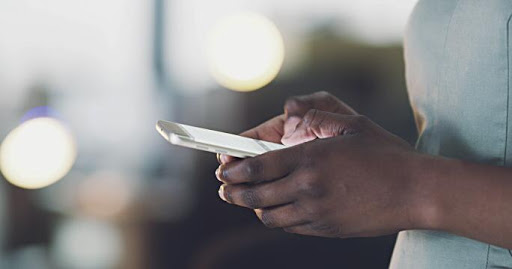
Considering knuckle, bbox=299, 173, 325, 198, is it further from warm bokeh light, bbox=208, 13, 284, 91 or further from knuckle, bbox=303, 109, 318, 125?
warm bokeh light, bbox=208, 13, 284, 91

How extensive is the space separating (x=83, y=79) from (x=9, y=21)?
487 mm

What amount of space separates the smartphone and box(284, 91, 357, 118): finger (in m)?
0.12

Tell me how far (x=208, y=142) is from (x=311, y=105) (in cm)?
20

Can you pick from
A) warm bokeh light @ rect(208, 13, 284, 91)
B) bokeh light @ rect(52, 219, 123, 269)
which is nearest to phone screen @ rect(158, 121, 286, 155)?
bokeh light @ rect(52, 219, 123, 269)

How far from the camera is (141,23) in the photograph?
363cm

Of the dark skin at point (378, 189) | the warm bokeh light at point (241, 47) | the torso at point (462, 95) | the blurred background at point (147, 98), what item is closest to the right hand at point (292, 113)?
the torso at point (462, 95)

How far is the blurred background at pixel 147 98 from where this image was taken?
2.72 meters

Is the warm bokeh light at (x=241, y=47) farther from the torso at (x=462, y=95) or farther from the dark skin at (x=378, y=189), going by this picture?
the dark skin at (x=378, y=189)

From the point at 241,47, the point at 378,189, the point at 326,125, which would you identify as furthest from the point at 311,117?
the point at 241,47

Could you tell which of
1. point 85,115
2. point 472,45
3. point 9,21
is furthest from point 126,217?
point 472,45

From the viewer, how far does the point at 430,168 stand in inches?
21.8

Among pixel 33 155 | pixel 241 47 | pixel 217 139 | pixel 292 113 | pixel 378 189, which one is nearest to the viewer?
pixel 378 189

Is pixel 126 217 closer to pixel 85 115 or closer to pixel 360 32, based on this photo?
pixel 85 115

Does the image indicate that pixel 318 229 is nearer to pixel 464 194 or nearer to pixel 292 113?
pixel 464 194
